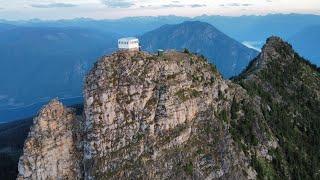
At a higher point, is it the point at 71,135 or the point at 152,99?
the point at 152,99

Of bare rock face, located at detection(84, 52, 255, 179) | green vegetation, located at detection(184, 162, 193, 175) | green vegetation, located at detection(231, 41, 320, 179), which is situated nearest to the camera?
bare rock face, located at detection(84, 52, 255, 179)

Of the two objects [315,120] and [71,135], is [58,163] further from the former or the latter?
[315,120]

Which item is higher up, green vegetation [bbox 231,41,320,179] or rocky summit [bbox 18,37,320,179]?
rocky summit [bbox 18,37,320,179]

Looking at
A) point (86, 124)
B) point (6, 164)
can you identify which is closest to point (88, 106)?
point (86, 124)

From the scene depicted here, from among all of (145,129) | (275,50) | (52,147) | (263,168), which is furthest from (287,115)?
(52,147)

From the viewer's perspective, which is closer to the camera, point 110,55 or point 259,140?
point 110,55

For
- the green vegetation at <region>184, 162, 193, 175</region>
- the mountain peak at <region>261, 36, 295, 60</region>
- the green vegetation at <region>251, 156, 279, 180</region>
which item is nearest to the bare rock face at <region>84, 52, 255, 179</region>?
the green vegetation at <region>184, 162, 193, 175</region>

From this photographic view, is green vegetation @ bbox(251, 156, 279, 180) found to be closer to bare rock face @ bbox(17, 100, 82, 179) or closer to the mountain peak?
bare rock face @ bbox(17, 100, 82, 179)
